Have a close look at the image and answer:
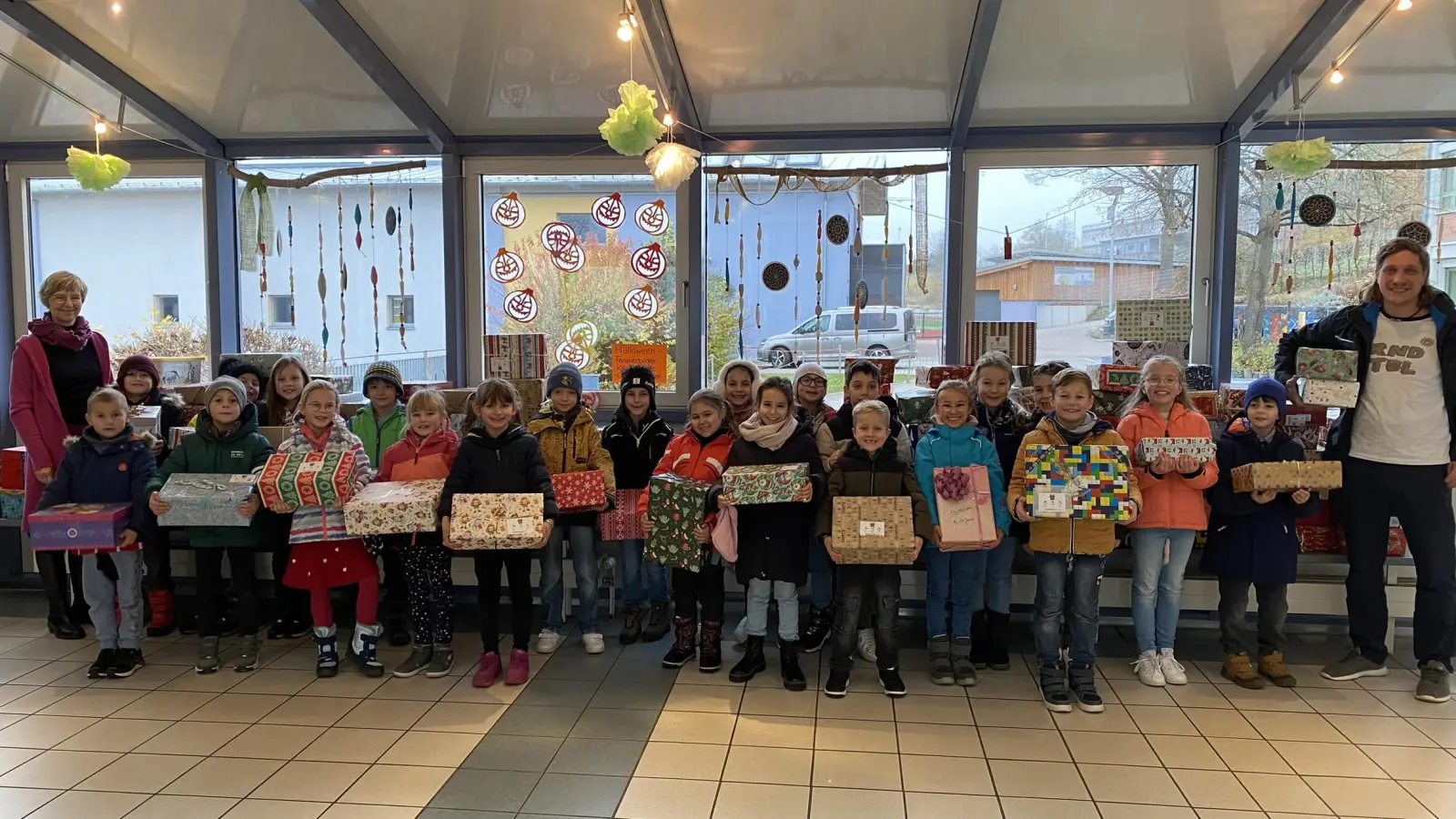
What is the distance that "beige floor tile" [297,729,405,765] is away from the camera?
10.8 feet

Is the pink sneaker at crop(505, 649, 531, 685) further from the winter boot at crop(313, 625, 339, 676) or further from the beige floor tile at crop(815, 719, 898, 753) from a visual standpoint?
the beige floor tile at crop(815, 719, 898, 753)

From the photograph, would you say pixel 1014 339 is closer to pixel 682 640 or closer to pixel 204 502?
pixel 682 640

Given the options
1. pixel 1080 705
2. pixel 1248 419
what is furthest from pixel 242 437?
pixel 1248 419

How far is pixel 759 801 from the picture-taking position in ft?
9.85

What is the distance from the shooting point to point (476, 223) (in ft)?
19.6

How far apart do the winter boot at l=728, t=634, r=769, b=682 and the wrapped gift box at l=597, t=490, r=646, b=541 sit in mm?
744

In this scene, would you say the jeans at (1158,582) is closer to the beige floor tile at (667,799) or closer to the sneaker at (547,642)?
the beige floor tile at (667,799)

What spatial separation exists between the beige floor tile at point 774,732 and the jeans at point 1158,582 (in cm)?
161

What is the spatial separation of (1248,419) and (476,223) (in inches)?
181

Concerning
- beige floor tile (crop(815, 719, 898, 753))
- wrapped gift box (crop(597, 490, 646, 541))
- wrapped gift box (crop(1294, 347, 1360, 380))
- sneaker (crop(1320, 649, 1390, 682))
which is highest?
wrapped gift box (crop(1294, 347, 1360, 380))

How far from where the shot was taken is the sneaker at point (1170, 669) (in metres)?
3.98

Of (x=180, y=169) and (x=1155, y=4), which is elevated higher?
(x=1155, y=4)

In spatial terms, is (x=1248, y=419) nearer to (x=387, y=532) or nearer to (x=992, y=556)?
(x=992, y=556)

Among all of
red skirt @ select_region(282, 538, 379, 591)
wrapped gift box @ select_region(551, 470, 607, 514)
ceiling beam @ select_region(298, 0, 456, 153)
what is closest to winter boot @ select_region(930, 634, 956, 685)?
wrapped gift box @ select_region(551, 470, 607, 514)
